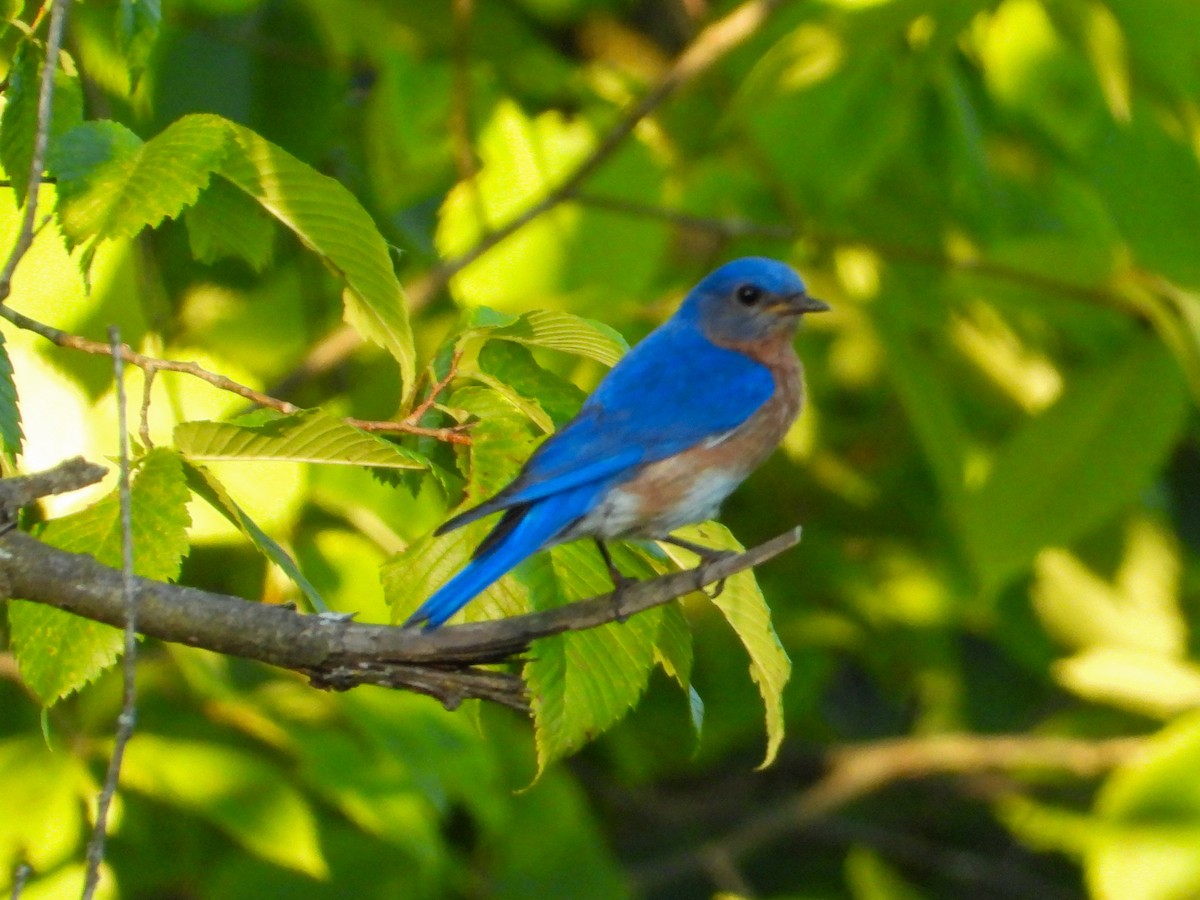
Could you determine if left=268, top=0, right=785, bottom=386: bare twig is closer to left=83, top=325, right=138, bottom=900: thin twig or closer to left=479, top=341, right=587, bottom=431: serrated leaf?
left=479, top=341, right=587, bottom=431: serrated leaf

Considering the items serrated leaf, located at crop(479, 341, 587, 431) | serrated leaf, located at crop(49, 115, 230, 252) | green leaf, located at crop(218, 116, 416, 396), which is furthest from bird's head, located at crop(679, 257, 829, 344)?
serrated leaf, located at crop(49, 115, 230, 252)

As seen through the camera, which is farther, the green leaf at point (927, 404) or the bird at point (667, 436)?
the green leaf at point (927, 404)

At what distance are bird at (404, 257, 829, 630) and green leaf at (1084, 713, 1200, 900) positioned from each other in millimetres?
1520

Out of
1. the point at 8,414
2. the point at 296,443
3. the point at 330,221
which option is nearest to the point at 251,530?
the point at 296,443

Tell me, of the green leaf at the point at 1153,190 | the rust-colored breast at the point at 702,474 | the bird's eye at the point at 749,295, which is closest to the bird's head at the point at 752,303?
the bird's eye at the point at 749,295

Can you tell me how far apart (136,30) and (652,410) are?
1505 mm

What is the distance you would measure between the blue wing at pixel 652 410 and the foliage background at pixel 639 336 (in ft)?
0.51

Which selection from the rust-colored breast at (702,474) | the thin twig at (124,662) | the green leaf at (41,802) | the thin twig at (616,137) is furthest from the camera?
the thin twig at (616,137)

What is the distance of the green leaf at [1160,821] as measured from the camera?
14.9ft

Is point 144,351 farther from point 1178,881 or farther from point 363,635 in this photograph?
A: point 1178,881

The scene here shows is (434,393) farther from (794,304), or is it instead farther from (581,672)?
(794,304)

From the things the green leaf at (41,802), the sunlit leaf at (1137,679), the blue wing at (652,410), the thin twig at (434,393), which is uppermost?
the thin twig at (434,393)

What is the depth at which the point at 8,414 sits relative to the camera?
7.73 feet

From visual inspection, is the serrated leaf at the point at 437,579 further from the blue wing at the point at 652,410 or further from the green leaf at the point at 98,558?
the green leaf at the point at 98,558
